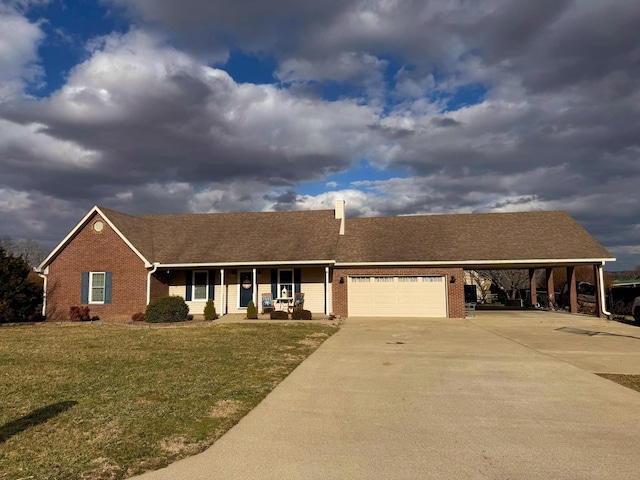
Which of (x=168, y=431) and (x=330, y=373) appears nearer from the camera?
(x=168, y=431)

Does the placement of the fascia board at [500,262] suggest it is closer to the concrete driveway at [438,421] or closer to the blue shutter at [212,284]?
the blue shutter at [212,284]

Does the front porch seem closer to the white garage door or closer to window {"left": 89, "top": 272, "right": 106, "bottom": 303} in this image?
the white garage door

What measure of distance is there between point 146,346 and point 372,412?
8340mm

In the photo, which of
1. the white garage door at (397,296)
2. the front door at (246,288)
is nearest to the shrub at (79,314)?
the front door at (246,288)

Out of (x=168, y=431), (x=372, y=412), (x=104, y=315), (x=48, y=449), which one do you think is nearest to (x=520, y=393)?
(x=372, y=412)

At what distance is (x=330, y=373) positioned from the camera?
9.37m

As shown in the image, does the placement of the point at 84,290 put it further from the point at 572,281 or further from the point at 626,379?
the point at 572,281

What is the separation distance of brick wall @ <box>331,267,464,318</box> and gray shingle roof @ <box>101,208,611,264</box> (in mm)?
567

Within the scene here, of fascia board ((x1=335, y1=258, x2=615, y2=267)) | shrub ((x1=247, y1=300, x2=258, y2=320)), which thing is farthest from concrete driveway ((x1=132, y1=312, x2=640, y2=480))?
fascia board ((x1=335, y1=258, x2=615, y2=267))

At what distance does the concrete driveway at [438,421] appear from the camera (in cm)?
464

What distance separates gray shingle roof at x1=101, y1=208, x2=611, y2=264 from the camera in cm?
2181

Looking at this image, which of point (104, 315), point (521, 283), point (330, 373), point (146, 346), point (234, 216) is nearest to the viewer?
point (330, 373)

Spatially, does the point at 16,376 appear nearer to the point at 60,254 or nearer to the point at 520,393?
the point at 520,393

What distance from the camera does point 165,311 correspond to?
63.5 feet
